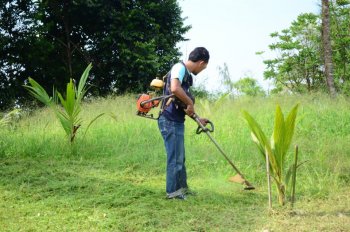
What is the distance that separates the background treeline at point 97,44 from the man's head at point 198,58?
32.8 feet

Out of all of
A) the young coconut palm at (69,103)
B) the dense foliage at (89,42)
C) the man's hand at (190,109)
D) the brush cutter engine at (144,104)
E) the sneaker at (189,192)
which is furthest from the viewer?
the dense foliage at (89,42)

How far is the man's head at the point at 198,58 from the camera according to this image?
466 cm

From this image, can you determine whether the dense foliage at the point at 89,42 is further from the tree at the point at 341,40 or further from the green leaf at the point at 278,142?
the green leaf at the point at 278,142

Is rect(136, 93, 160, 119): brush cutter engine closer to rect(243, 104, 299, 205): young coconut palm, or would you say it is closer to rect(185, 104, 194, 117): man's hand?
rect(185, 104, 194, 117): man's hand

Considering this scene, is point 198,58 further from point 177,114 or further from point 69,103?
point 69,103

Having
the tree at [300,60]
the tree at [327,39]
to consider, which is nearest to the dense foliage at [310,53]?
the tree at [300,60]

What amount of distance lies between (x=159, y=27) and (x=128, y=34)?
3.90 feet

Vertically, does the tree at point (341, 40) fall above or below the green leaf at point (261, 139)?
above

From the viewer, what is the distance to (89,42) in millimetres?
16656

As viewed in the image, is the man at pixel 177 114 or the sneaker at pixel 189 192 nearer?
the man at pixel 177 114

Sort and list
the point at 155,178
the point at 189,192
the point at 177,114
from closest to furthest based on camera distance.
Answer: the point at 177,114 → the point at 189,192 → the point at 155,178

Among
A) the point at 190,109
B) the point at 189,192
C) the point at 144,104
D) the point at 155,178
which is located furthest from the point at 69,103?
the point at 190,109

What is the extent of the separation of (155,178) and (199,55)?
85.6 inches

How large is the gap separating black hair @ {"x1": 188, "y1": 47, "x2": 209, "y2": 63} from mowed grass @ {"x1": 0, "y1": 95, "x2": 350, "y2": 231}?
111cm
